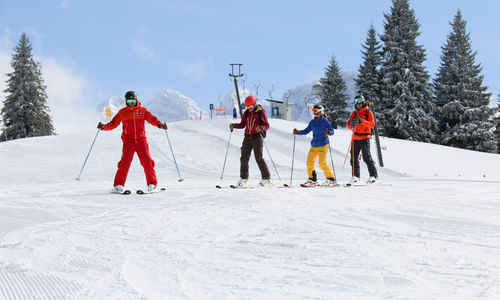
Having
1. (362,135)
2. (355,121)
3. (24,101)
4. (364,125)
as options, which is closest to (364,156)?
(362,135)

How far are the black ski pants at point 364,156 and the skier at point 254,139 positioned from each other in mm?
2029

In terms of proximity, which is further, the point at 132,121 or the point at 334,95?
the point at 334,95

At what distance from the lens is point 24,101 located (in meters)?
32.6

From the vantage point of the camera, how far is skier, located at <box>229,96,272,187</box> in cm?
732

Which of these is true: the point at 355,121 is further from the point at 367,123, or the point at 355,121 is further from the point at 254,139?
the point at 254,139

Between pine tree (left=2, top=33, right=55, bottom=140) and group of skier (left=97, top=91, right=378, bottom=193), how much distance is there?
30.8 m

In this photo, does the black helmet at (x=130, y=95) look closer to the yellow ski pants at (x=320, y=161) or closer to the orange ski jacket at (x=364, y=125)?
the yellow ski pants at (x=320, y=161)

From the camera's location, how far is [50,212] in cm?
416

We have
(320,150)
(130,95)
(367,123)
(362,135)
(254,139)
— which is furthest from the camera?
(362,135)

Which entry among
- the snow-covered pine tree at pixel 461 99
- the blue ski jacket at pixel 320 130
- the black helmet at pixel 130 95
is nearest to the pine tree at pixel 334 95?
the snow-covered pine tree at pixel 461 99

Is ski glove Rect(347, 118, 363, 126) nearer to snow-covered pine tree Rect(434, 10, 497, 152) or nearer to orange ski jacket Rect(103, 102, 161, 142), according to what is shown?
orange ski jacket Rect(103, 102, 161, 142)

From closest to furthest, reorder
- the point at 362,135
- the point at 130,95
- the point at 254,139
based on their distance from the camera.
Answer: the point at 130,95, the point at 254,139, the point at 362,135

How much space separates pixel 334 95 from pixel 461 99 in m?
11.4

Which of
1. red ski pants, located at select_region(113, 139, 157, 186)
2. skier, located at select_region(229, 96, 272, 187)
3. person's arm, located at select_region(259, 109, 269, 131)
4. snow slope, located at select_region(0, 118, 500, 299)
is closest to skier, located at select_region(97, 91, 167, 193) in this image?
red ski pants, located at select_region(113, 139, 157, 186)
